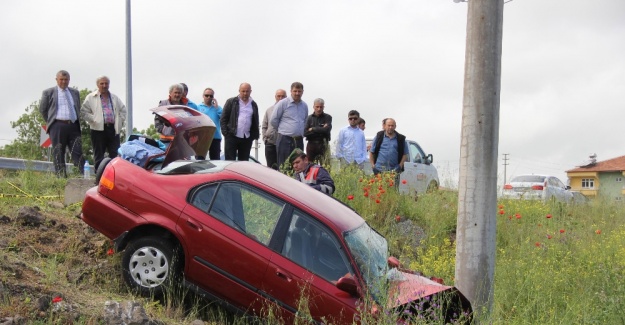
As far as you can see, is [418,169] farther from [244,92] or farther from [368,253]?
[368,253]

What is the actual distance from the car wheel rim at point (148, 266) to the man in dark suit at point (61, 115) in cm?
618

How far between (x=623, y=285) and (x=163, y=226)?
4.63m

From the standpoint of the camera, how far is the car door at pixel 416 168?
63.6 feet

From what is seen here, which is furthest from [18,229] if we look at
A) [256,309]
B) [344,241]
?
[344,241]

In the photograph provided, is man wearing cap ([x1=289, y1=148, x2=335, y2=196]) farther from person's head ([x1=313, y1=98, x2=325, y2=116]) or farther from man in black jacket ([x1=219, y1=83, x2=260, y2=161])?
person's head ([x1=313, y1=98, x2=325, y2=116])

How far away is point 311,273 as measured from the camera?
8008 millimetres

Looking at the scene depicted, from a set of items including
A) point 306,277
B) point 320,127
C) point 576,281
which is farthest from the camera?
point 320,127

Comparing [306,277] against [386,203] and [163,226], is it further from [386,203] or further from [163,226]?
[386,203]

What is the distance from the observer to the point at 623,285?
28.7ft

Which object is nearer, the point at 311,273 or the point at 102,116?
the point at 311,273

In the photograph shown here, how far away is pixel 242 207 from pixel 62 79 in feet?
22.7

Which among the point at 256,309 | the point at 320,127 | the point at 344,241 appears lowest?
the point at 256,309

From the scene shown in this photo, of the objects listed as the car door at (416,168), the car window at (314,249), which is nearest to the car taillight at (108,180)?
the car window at (314,249)

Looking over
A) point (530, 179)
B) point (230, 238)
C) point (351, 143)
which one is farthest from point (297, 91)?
point (530, 179)
